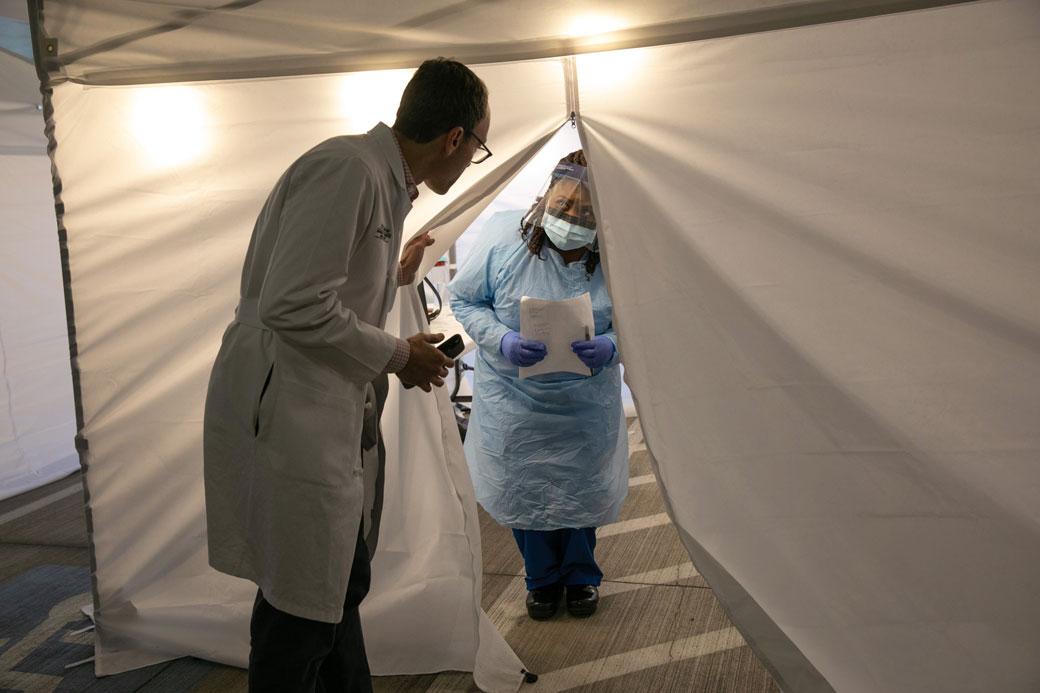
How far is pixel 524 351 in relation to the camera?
2.27 metres

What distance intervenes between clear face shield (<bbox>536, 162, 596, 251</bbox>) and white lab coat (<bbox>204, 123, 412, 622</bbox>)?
0.85 m

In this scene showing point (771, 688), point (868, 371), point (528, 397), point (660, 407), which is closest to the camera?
point (868, 371)

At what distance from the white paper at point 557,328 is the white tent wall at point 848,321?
1.39ft

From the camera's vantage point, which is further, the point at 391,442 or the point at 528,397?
the point at 528,397

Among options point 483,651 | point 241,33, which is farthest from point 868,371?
point 241,33

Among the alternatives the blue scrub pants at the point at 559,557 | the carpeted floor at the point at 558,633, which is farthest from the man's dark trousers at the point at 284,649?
the blue scrub pants at the point at 559,557

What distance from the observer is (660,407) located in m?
1.86

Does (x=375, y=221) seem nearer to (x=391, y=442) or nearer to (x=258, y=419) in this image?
(x=258, y=419)

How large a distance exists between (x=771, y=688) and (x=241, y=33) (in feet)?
6.30

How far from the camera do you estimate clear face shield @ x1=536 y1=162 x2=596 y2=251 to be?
227 cm

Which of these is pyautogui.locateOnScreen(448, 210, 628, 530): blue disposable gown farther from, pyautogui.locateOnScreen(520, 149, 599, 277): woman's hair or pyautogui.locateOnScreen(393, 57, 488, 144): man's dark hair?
pyautogui.locateOnScreen(393, 57, 488, 144): man's dark hair

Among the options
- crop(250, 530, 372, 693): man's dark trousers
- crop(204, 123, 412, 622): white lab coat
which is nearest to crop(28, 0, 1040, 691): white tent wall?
crop(204, 123, 412, 622): white lab coat

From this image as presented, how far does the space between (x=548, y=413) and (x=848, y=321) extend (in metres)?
0.91

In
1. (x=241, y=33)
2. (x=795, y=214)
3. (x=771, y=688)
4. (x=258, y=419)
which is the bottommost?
(x=771, y=688)
